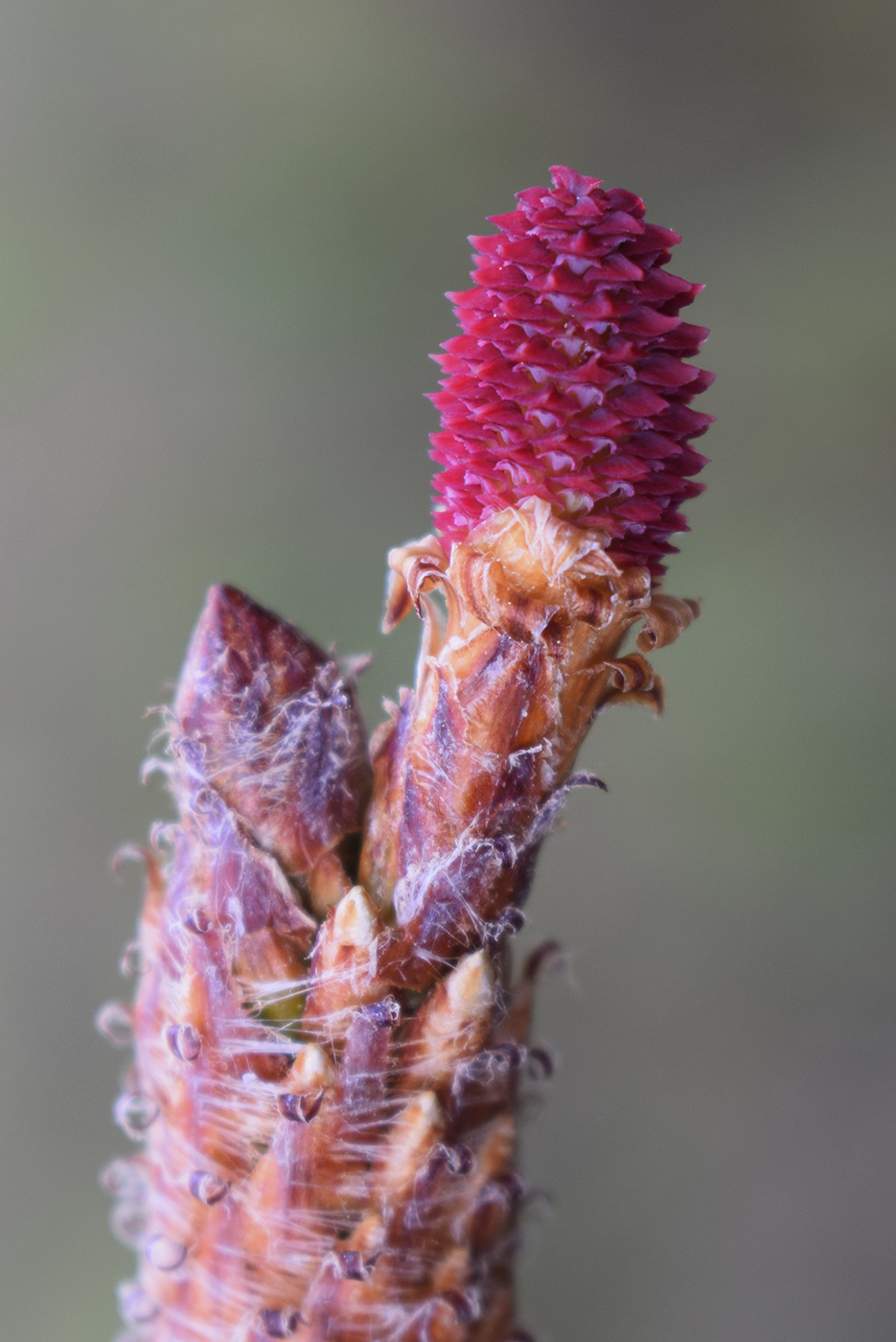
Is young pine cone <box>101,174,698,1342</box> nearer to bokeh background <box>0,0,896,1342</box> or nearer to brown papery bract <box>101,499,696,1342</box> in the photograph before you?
brown papery bract <box>101,499,696,1342</box>

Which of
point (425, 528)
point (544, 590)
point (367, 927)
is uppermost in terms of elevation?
point (425, 528)

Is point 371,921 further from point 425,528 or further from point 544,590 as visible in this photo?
point 425,528

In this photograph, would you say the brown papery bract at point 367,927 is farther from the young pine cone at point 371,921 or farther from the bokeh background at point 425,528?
the bokeh background at point 425,528

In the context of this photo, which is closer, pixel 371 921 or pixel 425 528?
pixel 371 921

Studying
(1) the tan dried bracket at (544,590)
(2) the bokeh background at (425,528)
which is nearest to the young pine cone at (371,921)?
(1) the tan dried bracket at (544,590)

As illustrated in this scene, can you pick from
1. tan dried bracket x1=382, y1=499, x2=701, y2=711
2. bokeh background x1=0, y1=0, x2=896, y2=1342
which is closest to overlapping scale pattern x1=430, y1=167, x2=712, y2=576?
tan dried bracket x1=382, y1=499, x2=701, y2=711

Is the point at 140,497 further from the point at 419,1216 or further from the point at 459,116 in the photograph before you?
the point at 419,1216

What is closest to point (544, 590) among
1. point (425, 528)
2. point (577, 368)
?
point (577, 368)
